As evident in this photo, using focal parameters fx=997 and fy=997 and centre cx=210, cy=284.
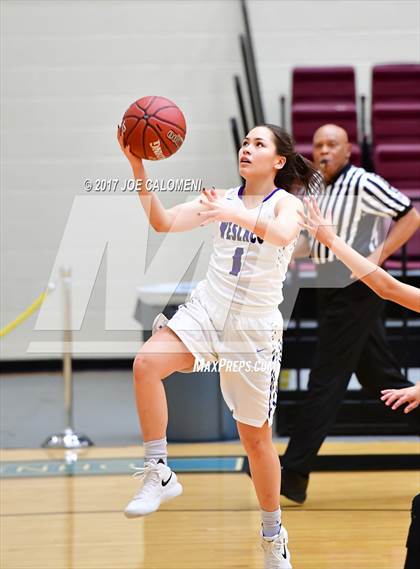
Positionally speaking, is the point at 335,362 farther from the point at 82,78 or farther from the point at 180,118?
the point at 82,78

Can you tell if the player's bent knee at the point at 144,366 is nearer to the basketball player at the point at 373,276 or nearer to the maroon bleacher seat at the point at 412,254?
the basketball player at the point at 373,276

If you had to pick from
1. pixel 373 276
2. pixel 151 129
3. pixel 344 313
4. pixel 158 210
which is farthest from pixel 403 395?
pixel 344 313

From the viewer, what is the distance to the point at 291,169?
3.70 m

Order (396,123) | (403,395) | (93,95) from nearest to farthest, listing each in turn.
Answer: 1. (403,395)
2. (396,123)
3. (93,95)

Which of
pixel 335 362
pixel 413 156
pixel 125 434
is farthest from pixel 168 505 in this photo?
pixel 413 156

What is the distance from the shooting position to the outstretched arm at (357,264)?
302cm

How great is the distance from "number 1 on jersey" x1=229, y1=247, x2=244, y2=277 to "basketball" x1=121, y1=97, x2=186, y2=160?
1.38ft

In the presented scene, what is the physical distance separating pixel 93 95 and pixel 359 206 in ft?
12.3

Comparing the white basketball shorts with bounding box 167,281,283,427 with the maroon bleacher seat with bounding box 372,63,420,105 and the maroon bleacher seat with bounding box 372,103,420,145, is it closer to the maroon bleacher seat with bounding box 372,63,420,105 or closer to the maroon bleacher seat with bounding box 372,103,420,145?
the maroon bleacher seat with bounding box 372,103,420,145

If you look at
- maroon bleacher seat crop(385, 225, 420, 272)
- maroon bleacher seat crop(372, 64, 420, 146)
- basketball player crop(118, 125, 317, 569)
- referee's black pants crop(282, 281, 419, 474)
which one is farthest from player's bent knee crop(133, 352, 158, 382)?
maroon bleacher seat crop(372, 64, 420, 146)

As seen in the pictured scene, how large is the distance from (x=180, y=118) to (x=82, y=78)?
4.77 meters

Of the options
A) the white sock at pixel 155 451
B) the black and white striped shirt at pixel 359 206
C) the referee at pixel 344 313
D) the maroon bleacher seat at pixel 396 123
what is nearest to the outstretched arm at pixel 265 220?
the white sock at pixel 155 451

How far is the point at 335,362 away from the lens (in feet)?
15.6

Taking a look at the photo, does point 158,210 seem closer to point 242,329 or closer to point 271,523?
point 242,329
